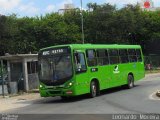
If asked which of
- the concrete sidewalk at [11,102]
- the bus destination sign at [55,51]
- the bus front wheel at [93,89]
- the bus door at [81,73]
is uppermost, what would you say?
the bus destination sign at [55,51]

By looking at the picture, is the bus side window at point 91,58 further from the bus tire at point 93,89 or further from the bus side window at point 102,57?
the bus tire at point 93,89

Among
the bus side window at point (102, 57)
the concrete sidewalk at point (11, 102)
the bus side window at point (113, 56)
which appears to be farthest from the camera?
the bus side window at point (113, 56)

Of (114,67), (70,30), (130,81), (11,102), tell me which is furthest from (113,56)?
(70,30)

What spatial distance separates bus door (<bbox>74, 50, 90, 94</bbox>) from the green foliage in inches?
1592

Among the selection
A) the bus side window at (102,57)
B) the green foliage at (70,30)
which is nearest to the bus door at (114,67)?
the bus side window at (102,57)

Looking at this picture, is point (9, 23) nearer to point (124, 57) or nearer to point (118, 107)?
point (124, 57)

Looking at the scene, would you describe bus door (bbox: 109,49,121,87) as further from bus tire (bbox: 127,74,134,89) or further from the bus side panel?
the bus side panel

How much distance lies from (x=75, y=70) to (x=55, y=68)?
1.02 metres

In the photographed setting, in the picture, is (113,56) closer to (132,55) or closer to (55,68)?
(132,55)

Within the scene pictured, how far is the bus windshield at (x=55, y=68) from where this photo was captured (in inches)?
870

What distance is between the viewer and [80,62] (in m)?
22.6

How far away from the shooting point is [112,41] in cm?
6450

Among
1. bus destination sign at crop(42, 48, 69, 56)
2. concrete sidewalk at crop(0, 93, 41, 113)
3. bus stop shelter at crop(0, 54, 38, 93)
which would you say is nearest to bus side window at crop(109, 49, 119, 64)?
bus destination sign at crop(42, 48, 69, 56)

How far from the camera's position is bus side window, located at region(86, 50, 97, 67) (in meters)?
23.5
